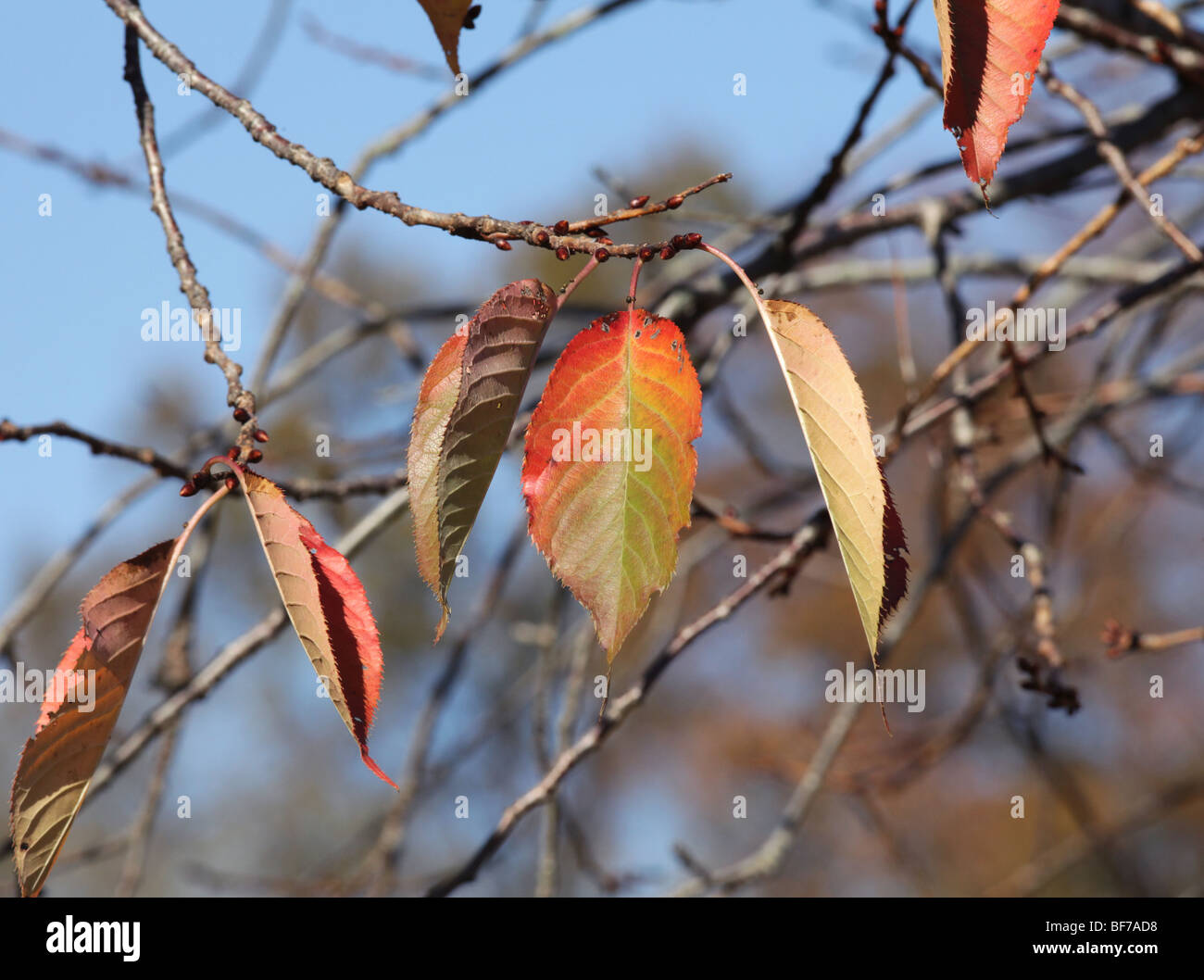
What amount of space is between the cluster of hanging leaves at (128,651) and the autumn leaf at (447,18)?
16.9 inches

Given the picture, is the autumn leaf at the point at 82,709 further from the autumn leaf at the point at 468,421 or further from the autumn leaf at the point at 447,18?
the autumn leaf at the point at 447,18

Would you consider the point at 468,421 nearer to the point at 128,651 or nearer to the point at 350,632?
the point at 350,632

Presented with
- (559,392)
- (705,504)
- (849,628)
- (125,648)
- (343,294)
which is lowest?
(125,648)

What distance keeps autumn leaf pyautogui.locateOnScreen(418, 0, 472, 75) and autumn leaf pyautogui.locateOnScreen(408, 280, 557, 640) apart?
0.92 ft

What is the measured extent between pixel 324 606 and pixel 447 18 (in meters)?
0.53

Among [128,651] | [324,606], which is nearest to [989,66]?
[324,606]

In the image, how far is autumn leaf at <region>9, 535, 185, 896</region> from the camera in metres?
0.79

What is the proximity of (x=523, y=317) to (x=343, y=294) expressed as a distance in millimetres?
1679

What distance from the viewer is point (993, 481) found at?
203cm

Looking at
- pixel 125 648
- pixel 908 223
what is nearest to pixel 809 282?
pixel 908 223

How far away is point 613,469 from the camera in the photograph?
0.76 metres
